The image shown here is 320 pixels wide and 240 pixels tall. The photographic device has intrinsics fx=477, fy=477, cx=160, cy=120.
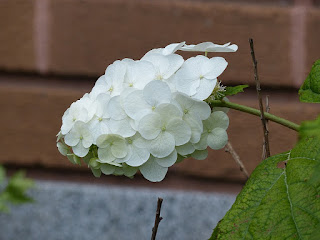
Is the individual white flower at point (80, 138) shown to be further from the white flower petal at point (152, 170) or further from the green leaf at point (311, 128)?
the green leaf at point (311, 128)

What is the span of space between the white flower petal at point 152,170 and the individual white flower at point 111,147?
22 millimetres

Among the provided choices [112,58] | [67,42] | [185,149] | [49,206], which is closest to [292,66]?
[112,58]

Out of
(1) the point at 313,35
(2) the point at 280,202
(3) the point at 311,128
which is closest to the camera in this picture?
(3) the point at 311,128

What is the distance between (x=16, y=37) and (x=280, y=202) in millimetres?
929

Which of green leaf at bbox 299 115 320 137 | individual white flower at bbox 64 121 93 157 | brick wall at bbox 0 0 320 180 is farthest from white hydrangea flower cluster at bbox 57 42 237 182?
brick wall at bbox 0 0 320 180

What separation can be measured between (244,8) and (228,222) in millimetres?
818

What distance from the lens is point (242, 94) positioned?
111 centimetres

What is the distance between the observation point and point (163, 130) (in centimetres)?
36

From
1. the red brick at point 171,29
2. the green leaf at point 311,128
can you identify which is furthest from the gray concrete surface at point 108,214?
the green leaf at point 311,128

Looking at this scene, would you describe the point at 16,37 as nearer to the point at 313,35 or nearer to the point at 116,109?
the point at 313,35

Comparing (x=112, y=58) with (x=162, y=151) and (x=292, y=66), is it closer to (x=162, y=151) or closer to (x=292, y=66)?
(x=292, y=66)

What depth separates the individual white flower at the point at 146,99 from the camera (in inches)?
14.0

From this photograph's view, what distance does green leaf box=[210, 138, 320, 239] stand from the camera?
1.08 ft

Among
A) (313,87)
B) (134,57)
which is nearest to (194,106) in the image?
(313,87)
